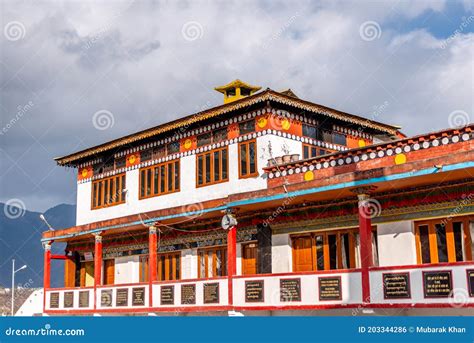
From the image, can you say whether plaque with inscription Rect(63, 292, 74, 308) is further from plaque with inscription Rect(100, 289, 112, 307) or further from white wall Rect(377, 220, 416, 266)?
white wall Rect(377, 220, 416, 266)

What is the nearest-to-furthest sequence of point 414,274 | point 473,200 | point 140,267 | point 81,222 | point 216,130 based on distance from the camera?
point 414,274 → point 473,200 → point 216,130 → point 140,267 → point 81,222

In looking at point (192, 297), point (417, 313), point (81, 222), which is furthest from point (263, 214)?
point (81, 222)

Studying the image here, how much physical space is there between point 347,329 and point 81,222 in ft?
60.1

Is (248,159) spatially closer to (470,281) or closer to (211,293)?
(211,293)

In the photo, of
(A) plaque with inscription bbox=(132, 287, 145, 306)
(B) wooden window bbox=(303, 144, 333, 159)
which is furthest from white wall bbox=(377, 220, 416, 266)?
(A) plaque with inscription bbox=(132, 287, 145, 306)

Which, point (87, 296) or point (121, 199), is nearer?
point (87, 296)

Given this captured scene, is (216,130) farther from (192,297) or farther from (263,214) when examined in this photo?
(192,297)

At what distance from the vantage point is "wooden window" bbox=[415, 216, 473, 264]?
1741 centimetres

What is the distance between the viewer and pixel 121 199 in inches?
1119

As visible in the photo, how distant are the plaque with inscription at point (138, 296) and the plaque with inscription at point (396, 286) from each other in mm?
9674

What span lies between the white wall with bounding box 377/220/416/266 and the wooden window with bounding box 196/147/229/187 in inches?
263

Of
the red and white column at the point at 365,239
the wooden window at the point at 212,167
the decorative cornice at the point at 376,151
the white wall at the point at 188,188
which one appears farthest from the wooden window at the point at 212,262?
the red and white column at the point at 365,239

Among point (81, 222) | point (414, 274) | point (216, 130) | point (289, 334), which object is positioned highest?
point (216, 130)

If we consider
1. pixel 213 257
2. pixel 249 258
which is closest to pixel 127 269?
pixel 213 257
